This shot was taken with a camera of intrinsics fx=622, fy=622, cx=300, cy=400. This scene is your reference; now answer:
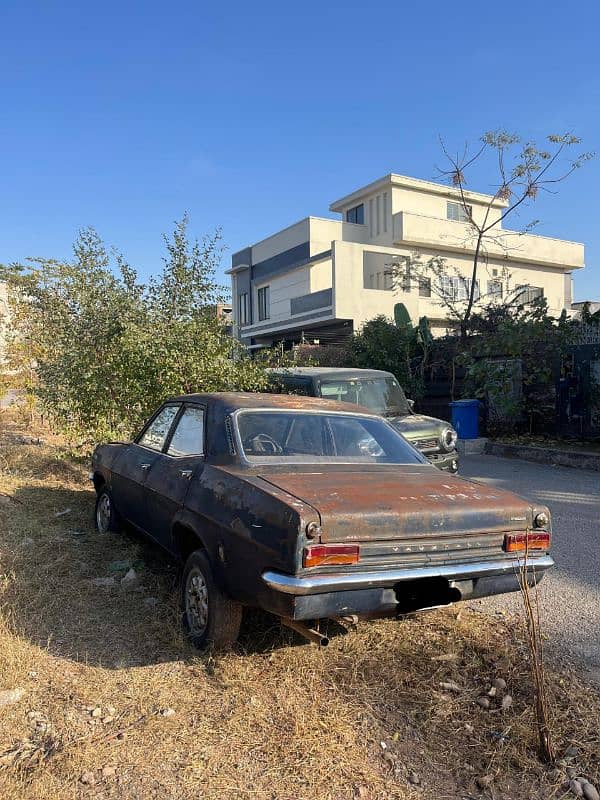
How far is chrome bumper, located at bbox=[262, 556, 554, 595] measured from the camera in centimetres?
283

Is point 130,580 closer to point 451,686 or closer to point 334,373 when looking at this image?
point 451,686

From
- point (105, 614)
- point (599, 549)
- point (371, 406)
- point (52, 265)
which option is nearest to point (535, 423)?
point (371, 406)

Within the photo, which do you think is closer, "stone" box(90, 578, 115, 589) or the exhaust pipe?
the exhaust pipe

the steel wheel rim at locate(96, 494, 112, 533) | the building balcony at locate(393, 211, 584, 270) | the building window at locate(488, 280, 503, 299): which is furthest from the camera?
the building balcony at locate(393, 211, 584, 270)

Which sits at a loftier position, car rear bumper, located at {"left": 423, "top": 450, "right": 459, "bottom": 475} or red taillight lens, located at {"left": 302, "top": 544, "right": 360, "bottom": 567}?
red taillight lens, located at {"left": 302, "top": 544, "right": 360, "bottom": 567}

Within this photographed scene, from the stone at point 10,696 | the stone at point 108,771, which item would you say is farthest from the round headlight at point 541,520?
the stone at point 10,696

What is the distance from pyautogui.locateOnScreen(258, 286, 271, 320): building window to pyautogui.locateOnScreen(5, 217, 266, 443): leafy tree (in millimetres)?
24261

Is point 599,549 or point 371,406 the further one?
point 371,406

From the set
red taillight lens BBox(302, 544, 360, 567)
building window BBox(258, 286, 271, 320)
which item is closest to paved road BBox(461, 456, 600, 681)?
red taillight lens BBox(302, 544, 360, 567)

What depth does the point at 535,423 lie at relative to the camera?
12.9m

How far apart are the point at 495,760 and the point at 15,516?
5216 mm

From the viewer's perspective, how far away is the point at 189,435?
446 cm

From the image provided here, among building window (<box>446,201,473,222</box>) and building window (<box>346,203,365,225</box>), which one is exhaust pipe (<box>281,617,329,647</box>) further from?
building window (<box>446,201,473,222</box>)

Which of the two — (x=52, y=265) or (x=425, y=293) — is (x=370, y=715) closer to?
(x=52, y=265)
